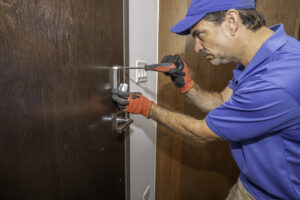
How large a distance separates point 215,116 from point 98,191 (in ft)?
1.56

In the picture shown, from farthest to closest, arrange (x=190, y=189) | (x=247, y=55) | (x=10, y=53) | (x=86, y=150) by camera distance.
Answer: (x=190, y=189) → (x=247, y=55) → (x=86, y=150) → (x=10, y=53)

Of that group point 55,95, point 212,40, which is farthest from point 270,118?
point 55,95

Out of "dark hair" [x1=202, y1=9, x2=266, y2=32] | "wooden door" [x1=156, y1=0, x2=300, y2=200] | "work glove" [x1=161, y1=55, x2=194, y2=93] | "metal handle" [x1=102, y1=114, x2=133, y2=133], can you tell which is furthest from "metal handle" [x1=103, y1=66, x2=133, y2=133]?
"wooden door" [x1=156, y1=0, x2=300, y2=200]

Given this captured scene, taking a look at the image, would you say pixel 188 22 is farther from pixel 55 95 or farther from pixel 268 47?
pixel 55 95

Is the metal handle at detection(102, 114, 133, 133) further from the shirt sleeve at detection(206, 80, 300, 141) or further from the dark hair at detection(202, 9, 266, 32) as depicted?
the dark hair at detection(202, 9, 266, 32)

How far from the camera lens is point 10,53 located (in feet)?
1.07

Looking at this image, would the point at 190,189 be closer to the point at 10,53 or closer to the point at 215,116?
the point at 215,116

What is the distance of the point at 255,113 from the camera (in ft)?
1.74

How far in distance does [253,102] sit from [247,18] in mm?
311

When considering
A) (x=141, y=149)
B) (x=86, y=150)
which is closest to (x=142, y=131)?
(x=141, y=149)

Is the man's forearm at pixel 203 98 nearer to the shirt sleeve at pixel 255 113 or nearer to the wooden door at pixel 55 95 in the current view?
the shirt sleeve at pixel 255 113

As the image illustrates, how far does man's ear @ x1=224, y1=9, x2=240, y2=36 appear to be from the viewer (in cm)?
62

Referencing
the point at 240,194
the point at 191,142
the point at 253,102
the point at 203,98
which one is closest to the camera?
the point at 253,102

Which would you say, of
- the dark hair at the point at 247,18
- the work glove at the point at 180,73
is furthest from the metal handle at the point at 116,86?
the dark hair at the point at 247,18
